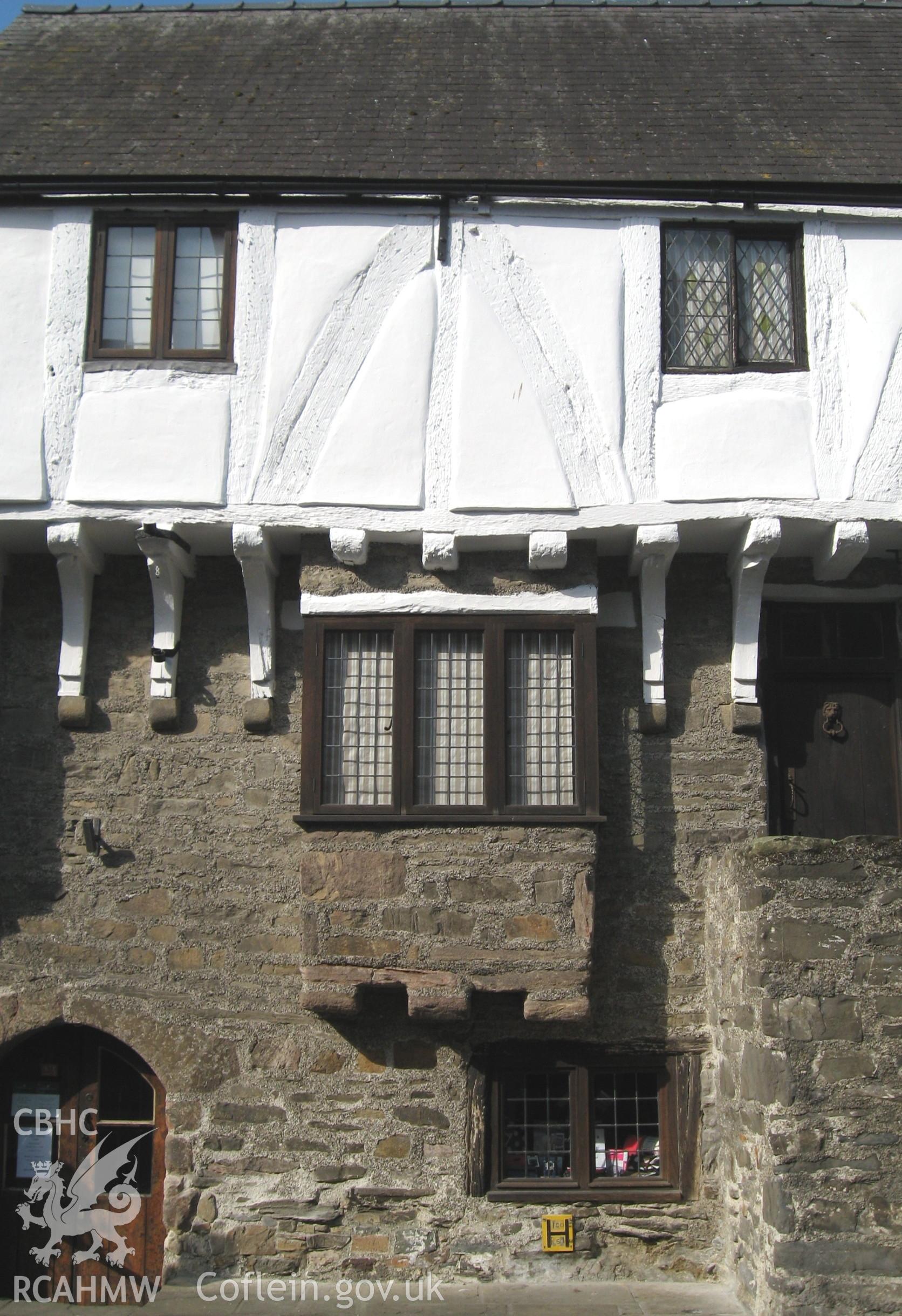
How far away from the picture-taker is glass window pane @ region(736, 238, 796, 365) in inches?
300

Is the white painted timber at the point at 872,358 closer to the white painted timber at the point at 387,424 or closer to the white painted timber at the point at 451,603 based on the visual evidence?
the white painted timber at the point at 451,603

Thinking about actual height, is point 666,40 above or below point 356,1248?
above

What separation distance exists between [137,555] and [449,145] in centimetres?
327

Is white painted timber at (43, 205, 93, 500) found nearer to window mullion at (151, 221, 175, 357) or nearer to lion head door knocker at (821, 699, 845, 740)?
window mullion at (151, 221, 175, 357)

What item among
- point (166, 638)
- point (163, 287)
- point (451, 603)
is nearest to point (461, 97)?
point (163, 287)

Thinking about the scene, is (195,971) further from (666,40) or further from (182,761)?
(666,40)

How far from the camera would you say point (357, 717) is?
736cm

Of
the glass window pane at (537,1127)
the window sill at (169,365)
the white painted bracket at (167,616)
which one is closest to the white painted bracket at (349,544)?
the white painted bracket at (167,616)

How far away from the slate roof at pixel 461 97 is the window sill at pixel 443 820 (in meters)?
3.76

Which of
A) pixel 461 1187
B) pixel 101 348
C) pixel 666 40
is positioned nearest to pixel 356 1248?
pixel 461 1187

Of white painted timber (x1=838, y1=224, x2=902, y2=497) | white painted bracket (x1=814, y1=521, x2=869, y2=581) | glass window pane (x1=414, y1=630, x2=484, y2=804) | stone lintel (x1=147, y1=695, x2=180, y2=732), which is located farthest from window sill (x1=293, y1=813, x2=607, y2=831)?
white painted timber (x1=838, y1=224, x2=902, y2=497)

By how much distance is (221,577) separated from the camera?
25.5ft

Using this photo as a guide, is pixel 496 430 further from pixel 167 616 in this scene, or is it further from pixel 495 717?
pixel 167 616

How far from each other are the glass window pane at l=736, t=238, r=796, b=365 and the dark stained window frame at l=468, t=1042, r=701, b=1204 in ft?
13.6
